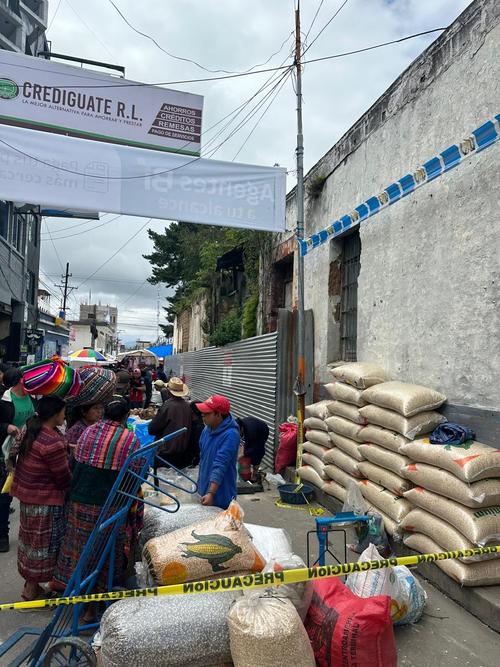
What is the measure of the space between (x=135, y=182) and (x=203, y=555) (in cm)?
485

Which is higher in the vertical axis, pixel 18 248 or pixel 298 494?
pixel 18 248

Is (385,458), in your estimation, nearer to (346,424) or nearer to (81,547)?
(346,424)

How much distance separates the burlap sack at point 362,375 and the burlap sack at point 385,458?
67 centimetres

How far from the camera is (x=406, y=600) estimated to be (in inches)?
124

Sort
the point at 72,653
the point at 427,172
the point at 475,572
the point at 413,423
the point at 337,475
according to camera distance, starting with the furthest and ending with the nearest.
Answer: the point at 337,475
the point at 427,172
the point at 413,423
the point at 475,572
the point at 72,653

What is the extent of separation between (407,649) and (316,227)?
6046mm

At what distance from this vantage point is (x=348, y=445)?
212 inches

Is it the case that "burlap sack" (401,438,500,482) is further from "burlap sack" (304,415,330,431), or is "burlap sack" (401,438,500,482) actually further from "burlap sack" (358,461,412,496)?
"burlap sack" (304,415,330,431)

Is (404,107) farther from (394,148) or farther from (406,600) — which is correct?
(406,600)

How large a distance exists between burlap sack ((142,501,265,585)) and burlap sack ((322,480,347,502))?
273 centimetres

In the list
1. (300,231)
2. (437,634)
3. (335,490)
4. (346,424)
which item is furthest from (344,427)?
(300,231)

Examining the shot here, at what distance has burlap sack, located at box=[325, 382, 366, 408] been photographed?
5262mm

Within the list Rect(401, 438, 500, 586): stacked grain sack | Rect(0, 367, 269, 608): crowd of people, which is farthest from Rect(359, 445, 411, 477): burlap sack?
Rect(0, 367, 269, 608): crowd of people

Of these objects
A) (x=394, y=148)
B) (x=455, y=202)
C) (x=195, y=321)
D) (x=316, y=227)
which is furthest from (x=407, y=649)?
(x=195, y=321)
